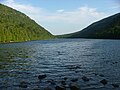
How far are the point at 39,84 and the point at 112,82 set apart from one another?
12.5 meters

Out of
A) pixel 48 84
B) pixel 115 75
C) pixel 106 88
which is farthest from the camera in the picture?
pixel 115 75

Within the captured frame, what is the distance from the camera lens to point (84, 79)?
4297 centimetres

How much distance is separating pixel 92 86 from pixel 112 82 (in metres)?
4.38

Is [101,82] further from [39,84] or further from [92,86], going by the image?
[39,84]

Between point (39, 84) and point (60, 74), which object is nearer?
point (39, 84)

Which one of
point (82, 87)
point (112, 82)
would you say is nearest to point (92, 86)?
point (82, 87)

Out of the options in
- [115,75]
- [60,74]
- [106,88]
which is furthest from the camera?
[60,74]

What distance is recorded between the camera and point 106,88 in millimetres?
37250

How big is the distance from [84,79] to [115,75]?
7.66 metres

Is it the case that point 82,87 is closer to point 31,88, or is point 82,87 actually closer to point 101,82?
point 101,82

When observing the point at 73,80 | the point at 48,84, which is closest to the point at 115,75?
the point at 73,80

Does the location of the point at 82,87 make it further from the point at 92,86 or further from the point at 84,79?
the point at 84,79

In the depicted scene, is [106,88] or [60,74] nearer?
[106,88]

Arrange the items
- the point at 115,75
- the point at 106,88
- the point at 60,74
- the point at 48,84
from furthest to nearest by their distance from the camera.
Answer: the point at 60,74, the point at 115,75, the point at 48,84, the point at 106,88
